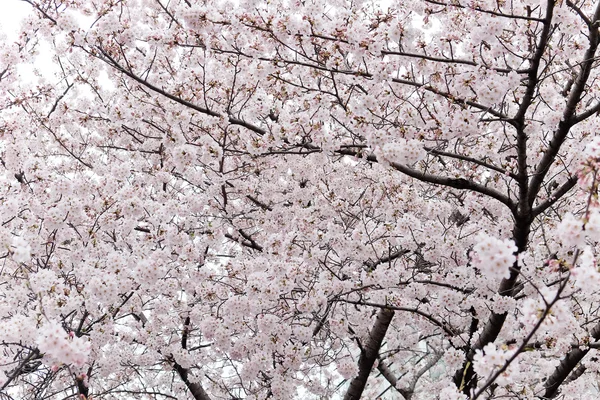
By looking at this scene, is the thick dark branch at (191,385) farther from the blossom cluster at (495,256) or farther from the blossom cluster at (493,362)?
the blossom cluster at (495,256)

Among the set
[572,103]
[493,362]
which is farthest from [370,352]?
[493,362]

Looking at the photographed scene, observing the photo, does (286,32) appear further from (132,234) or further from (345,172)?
(132,234)

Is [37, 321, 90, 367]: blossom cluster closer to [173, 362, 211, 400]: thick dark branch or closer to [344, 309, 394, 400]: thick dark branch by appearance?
[173, 362, 211, 400]: thick dark branch

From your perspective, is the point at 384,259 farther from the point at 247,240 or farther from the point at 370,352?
Answer: the point at 247,240

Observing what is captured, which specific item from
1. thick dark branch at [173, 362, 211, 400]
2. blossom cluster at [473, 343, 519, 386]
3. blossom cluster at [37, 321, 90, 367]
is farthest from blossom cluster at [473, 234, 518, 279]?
thick dark branch at [173, 362, 211, 400]

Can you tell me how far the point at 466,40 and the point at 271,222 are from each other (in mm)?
2958

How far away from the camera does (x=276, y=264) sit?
5.41 meters

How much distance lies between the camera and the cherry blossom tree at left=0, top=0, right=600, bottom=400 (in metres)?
4.70

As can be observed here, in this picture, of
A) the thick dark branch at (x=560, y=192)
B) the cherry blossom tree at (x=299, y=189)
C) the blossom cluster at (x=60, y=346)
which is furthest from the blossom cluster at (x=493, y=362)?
the thick dark branch at (x=560, y=192)

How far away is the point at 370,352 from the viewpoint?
682cm

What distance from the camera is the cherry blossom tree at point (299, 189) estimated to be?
4699 mm

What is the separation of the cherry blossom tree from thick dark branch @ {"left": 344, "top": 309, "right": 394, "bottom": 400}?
0.03m

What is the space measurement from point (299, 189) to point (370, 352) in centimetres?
216

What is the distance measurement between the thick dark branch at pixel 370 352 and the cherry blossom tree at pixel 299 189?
26 mm
